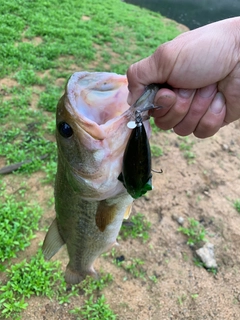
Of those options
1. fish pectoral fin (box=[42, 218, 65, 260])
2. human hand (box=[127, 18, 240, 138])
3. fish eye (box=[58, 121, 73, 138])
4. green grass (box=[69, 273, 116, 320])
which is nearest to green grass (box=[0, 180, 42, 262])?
green grass (box=[69, 273, 116, 320])

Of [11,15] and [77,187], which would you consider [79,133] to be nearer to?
[77,187]

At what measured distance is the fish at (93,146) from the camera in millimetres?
A: 1344

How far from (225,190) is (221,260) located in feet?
3.70

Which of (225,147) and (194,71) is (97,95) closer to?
(194,71)

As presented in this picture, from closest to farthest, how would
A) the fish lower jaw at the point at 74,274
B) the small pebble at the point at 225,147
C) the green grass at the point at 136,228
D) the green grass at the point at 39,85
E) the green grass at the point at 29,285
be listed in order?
1. the fish lower jaw at the point at 74,274
2. the green grass at the point at 29,285
3. the green grass at the point at 39,85
4. the green grass at the point at 136,228
5. the small pebble at the point at 225,147

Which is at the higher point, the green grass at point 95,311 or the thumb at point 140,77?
the thumb at point 140,77

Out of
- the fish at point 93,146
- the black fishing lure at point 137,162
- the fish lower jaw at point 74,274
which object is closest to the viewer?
the black fishing lure at point 137,162

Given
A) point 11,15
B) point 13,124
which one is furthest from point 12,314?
point 11,15

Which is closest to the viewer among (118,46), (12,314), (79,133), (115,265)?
(79,133)

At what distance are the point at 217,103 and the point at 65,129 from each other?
766mm

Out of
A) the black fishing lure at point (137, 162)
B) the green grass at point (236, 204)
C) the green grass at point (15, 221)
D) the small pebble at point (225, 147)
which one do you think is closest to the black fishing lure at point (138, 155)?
the black fishing lure at point (137, 162)

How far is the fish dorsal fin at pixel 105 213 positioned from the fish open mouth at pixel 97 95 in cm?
42

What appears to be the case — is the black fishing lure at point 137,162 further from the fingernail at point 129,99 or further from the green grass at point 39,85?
the green grass at point 39,85

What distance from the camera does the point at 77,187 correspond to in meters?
1.55
